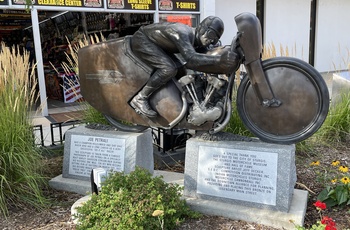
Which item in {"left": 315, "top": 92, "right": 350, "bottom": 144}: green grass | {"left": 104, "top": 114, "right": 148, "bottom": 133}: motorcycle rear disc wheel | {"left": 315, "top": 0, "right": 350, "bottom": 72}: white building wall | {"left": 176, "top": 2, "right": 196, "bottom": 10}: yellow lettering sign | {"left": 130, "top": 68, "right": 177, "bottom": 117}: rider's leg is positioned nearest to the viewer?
{"left": 130, "top": 68, "right": 177, "bottom": 117}: rider's leg

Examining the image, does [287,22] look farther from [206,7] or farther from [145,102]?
[145,102]

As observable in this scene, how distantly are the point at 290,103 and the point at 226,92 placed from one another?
1.75ft

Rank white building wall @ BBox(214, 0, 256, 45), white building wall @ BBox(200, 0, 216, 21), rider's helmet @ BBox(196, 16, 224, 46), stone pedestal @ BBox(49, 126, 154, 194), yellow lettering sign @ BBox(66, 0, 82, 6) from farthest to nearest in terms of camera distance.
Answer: white building wall @ BBox(214, 0, 256, 45)
white building wall @ BBox(200, 0, 216, 21)
yellow lettering sign @ BBox(66, 0, 82, 6)
stone pedestal @ BBox(49, 126, 154, 194)
rider's helmet @ BBox(196, 16, 224, 46)

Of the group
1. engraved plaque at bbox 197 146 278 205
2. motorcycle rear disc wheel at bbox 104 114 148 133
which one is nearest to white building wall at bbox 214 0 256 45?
motorcycle rear disc wheel at bbox 104 114 148 133

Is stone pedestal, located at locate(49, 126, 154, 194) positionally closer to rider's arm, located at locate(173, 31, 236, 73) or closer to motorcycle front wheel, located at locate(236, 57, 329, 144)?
rider's arm, located at locate(173, 31, 236, 73)

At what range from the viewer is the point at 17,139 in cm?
326

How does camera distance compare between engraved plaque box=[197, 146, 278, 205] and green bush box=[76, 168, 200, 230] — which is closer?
green bush box=[76, 168, 200, 230]

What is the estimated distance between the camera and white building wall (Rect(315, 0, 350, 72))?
12987 mm

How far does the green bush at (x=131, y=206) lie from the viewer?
2.49 meters

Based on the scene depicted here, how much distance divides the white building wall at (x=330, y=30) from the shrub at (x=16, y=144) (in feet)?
39.2

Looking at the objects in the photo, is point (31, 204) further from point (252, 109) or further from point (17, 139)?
point (252, 109)

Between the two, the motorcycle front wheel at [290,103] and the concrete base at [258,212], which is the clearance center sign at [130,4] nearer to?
the motorcycle front wheel at [290,103]

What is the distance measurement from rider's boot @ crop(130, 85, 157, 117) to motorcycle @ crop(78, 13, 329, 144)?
0.21 ft

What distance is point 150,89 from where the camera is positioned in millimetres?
3270
